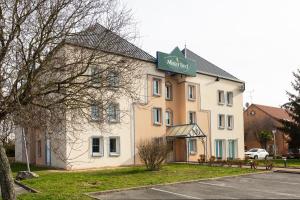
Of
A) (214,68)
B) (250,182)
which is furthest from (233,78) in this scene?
(250,182)

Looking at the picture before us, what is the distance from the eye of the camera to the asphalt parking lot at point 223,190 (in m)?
16.1

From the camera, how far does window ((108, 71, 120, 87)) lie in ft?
39.0

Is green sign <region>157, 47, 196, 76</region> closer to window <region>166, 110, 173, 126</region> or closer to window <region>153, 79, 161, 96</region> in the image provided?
window <region>153, 79, 161, 96</region>

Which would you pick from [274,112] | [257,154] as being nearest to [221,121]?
[257,154]

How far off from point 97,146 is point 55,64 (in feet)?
67.6

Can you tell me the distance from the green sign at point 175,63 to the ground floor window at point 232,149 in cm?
972

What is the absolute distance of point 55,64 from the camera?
11.4 meters

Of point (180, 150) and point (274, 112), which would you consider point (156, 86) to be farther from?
point (274, 112)

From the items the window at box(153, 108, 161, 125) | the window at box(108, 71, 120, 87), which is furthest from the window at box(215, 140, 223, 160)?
the window at box(108, 71, 120, 87)

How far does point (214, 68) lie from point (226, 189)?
26666mm

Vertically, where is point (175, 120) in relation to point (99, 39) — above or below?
below

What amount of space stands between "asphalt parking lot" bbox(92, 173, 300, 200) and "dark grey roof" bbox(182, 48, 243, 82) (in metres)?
20.8

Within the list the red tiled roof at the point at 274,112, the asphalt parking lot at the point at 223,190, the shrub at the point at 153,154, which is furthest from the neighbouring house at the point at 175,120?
the red tiled roof at the point at 274,112

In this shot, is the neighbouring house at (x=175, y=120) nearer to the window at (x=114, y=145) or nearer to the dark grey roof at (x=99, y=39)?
the window at (x=114, y=145)
